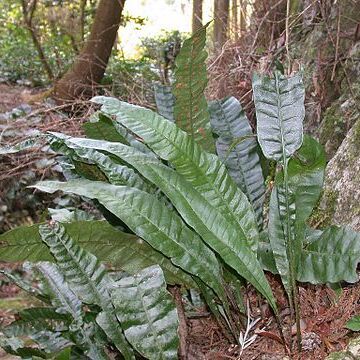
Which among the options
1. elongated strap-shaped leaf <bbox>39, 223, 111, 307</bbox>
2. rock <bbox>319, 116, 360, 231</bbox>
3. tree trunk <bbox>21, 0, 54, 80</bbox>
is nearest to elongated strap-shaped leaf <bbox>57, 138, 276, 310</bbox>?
elongated strap-shaped leaf <bbox>39, 223, 111, 307</bbox>

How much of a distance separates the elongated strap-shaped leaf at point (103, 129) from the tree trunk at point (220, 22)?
9.02 ft

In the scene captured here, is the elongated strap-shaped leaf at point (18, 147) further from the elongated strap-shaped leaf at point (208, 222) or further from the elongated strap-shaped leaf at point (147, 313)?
the elongated strap-shaped leaf at point (147, 313)

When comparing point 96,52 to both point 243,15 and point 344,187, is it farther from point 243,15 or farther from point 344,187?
point 344,187

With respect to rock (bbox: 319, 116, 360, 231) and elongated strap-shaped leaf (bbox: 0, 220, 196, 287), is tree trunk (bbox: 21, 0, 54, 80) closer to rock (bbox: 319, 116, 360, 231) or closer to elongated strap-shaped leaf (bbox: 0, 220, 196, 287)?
rock (bbox: 319, 116, 360, 231)

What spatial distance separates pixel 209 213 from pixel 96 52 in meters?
4.78

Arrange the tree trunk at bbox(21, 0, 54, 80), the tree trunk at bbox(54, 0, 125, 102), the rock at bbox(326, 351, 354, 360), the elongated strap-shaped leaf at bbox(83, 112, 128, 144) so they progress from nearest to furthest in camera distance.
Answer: the rock at bbox(326, 351, 354, 360), the elongated strap-shaped leaf at bbox(83, 112, 128, 144), the tree trunk at bbox(54, 0, 125, 102), the tree trunk at bbox(21, 0, 54, 80)

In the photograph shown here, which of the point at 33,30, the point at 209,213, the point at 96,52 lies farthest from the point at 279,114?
the point at 33,30

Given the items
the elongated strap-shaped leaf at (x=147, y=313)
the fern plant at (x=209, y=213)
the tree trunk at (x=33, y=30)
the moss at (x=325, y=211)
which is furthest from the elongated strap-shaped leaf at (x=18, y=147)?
the tree trunk at (x=33, y=30)

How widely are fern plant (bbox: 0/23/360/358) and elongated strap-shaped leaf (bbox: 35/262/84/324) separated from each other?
0.18 ft

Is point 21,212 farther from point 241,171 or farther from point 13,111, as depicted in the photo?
point 241,171

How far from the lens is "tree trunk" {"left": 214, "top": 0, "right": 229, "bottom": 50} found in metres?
4.36

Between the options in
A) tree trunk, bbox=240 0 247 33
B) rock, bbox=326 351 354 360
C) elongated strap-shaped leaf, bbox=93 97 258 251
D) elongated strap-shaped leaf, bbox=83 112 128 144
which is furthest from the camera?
tree trunk, bbox=240 0 247 33

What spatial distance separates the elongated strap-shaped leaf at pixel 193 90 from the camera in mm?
1482

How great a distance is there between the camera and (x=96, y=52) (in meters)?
5.73
